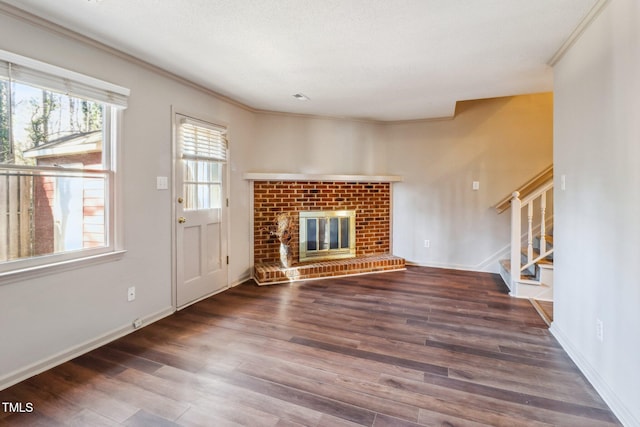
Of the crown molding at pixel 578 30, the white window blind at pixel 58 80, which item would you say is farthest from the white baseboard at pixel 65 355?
the crown molding at pixel 578 30

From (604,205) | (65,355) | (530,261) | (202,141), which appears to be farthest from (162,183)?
(530,261)

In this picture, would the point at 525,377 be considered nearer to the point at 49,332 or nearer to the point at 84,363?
the point at 84,363

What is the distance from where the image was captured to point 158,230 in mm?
2746

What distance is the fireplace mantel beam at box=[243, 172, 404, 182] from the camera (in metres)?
3.94

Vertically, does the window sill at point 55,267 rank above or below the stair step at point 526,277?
above

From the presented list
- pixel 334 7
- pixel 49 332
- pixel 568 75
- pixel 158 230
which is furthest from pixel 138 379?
pixel 568 75

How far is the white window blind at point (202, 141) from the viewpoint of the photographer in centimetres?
301

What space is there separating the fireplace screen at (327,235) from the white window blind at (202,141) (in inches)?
57.6

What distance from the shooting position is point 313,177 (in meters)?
4.28

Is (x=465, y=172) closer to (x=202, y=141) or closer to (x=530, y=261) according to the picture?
(x=530, y=261)

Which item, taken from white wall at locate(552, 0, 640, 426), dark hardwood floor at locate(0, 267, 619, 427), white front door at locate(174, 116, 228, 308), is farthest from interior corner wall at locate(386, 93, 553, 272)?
white front door at locate(174, 116, 228, 308)

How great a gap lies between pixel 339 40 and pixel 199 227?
7.42 ft

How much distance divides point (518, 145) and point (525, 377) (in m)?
3.30

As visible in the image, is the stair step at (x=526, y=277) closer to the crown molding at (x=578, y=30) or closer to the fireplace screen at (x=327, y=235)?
the fireplace screen at (x=327, y=235)
